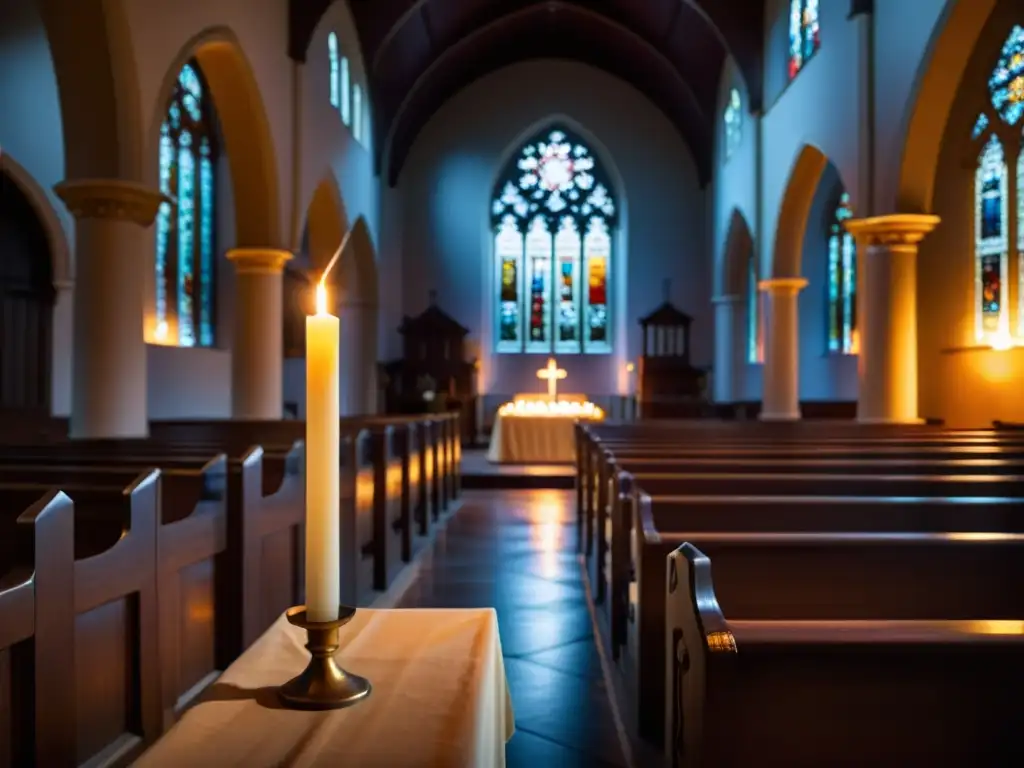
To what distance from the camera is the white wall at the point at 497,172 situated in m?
17.2

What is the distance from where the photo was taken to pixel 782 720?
127cm

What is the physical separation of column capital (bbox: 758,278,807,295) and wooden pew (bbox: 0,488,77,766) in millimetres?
11372

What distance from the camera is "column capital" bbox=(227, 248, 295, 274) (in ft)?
31.8

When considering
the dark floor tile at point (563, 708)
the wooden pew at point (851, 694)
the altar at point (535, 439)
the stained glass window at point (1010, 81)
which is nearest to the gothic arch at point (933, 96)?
the stained glass window at point (1010, 81)

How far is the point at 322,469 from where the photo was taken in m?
1.16

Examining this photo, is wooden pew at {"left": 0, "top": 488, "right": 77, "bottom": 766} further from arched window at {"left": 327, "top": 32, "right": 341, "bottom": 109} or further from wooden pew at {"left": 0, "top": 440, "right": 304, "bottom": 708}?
arched window at {"left": 327, "top": 32, "right": 341, "bottom": 109}

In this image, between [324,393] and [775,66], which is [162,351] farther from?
[324,393]

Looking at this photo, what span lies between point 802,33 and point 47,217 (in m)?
9.28

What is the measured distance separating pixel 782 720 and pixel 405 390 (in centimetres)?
1472

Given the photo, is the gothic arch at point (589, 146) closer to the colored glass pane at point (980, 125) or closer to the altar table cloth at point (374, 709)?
the colored glass pane at point (980, 125)

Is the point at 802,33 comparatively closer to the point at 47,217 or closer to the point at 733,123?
the point at 733,123

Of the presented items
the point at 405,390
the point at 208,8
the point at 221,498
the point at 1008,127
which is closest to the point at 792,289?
the point at 1008,127

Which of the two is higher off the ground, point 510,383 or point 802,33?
point 802,33

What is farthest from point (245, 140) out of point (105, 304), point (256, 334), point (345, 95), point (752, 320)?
point (752, 320)
